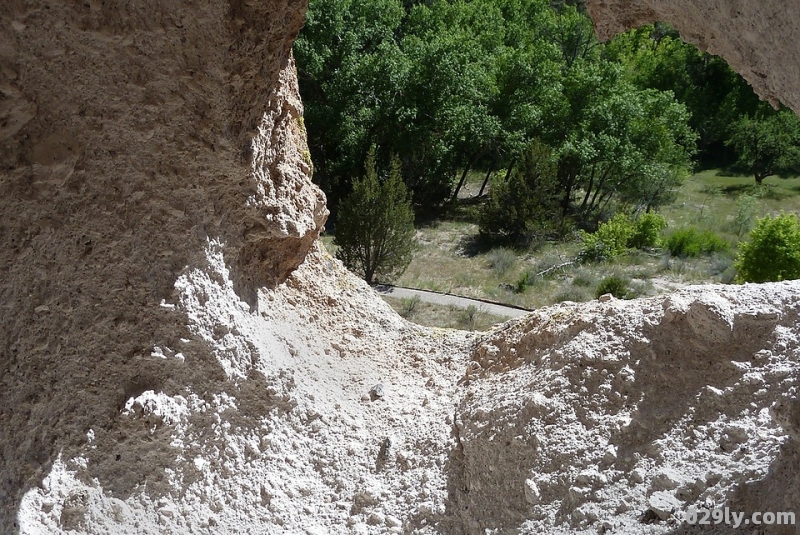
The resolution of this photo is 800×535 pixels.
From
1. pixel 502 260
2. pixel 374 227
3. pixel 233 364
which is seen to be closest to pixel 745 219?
pixel 502 260

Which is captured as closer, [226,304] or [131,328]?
[131,328]

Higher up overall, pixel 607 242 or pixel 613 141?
pixel 613 141

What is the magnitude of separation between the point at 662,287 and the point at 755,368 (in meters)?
13.8

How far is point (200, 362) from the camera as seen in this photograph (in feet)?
13.7

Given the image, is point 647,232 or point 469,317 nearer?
point 469,317

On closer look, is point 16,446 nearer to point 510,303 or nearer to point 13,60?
point 13,60

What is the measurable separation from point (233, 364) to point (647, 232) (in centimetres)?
1831

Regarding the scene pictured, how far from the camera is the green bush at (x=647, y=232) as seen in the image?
20.6m

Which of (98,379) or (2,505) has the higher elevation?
(98,379)

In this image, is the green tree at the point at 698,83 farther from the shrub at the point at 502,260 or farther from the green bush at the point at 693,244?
the shrub at the point at 502,260

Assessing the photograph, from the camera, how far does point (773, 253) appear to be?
12922 millimetres

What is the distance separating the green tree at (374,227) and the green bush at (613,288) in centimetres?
440

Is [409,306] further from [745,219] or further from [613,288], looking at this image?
[745,219]

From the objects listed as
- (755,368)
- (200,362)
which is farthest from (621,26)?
(200,362)
